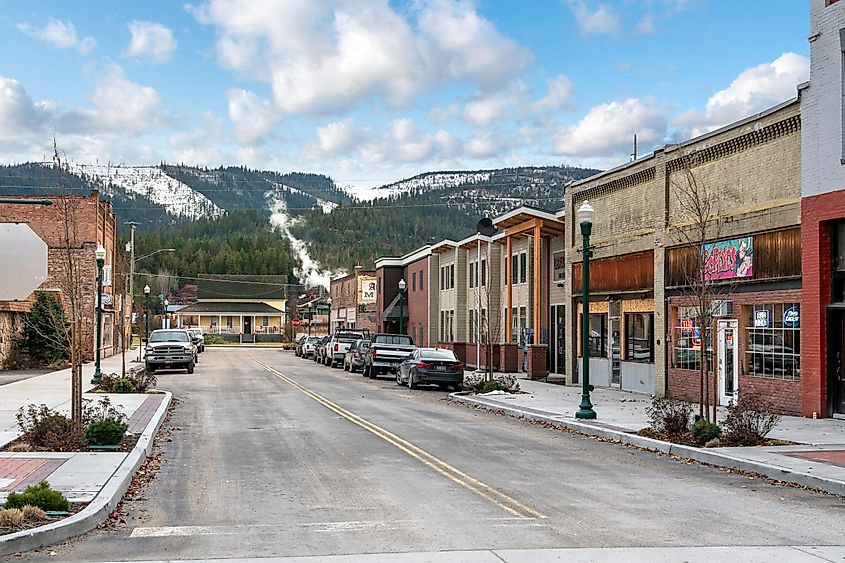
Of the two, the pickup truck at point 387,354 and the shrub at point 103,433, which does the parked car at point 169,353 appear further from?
the shrub at point 103,433

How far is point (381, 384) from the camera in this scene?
3906 centimetres

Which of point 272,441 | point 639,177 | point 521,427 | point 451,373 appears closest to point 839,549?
point 272,441

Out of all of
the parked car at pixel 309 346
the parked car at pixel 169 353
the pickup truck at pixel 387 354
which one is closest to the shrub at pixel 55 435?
the pickup truck at pixel 387 354

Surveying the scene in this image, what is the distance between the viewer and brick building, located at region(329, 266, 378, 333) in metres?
80.2

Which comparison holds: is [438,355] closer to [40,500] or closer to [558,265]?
[558,265]

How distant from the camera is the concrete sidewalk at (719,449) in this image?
1396cm

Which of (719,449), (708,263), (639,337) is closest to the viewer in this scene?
(719,449)

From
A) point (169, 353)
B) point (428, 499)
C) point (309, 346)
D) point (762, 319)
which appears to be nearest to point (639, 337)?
point (762, 319)

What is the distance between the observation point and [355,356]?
4938cm

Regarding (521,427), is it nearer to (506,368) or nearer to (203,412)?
(203,412)

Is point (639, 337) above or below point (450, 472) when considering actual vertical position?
A: above

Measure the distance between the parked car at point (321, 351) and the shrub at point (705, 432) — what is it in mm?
44167

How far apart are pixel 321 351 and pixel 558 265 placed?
23929 millimetres

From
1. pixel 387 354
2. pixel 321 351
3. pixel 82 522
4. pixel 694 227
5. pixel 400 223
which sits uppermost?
pixel 400 223
